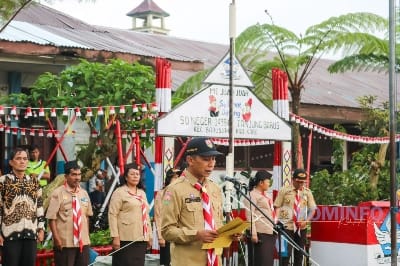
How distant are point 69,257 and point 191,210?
145 inches

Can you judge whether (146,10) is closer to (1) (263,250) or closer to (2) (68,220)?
(1) (263,250)

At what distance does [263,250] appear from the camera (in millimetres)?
11156

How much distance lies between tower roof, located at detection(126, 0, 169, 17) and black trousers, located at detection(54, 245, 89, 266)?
34667 mm

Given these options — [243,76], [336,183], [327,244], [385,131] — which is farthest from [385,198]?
[243,76]

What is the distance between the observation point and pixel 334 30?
1645 centimetres

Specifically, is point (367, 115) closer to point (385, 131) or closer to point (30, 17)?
point (385, 131)

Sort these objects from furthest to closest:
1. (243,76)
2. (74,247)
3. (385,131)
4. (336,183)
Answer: (385,131), (336,183), (243,76), (74,247)

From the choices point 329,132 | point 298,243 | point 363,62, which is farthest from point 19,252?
point 363,62

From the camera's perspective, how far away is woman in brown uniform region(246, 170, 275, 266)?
11.1m

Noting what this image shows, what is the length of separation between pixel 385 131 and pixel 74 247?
40.1 feet

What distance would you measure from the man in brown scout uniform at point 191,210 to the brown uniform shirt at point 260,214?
4.82m

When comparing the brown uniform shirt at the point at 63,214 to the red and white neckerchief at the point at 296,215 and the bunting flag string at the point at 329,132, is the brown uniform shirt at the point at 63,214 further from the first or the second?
the bunting flag string at the point at 329,132

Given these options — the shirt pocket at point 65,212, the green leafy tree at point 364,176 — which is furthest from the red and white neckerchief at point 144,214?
the green leafy tree at point 364,176

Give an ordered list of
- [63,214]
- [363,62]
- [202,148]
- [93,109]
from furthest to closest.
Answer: [363,62] → [93,109] → [63,214] → [202,148]
